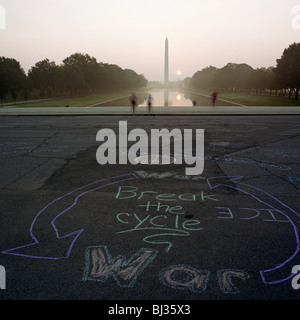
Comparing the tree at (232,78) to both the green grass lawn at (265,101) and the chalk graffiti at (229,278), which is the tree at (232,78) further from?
the chalk graffiti at (229,278)

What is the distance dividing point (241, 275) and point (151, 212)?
223 centimetres

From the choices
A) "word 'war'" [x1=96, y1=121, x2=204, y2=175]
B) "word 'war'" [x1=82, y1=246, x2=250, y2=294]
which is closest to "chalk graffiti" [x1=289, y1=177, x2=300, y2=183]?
"word 'war'" [x1=96, y1=121, x2=204, y2=175]

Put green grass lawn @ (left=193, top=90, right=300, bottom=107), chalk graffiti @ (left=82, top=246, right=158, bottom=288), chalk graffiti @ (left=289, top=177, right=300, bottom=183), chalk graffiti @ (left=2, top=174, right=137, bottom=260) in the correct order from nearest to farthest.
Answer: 1. chalk graffiti @ (left=82, top=246, right=158, bottom=288)
2. chalk graffiti @ (left=2, top=174, right=137, bottom=260)
3. chalk graffiti @ (left=289, top=177, right=300, bottom=183)
4. green grass lawn @ (left=193, top=90, right=300, bottom=107)

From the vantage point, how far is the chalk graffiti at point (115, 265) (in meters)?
3.72

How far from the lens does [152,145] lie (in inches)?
473

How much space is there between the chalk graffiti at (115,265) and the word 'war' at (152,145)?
4.31 meters

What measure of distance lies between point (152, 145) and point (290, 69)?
44521 millimetres

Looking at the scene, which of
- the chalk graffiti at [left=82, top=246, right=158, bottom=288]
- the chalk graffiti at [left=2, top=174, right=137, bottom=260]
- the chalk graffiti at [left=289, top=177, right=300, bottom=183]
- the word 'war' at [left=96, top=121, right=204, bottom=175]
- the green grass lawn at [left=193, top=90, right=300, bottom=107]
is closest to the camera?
the chalk graffiti at [left=82, top=246, right=158, bottom=288]

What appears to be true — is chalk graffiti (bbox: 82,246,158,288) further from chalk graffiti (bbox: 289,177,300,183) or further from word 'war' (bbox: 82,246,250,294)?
chalk graffiti (bbox: 289,177,300,183)

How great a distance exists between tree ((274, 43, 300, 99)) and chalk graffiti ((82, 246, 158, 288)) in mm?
49418

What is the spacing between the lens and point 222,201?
6.05 m

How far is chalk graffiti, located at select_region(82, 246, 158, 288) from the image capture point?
3.72 m

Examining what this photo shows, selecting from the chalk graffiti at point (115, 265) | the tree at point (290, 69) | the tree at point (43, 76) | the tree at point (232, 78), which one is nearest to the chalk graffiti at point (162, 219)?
the chalk graffiti at point (115, 265)
